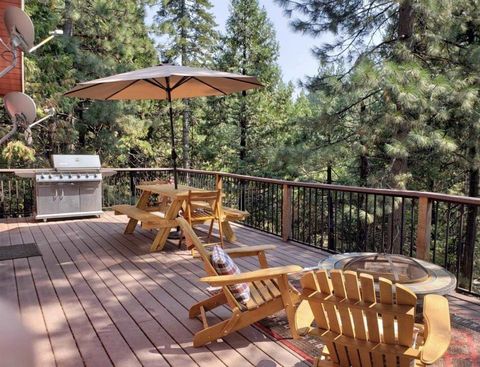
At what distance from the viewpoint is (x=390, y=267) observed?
2635 millimetres

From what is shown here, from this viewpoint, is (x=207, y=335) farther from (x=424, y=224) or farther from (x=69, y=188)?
(x=69, y=188)

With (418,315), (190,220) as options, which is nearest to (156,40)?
(190,220)

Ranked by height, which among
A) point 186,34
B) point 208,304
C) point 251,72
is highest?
→ point 186,34

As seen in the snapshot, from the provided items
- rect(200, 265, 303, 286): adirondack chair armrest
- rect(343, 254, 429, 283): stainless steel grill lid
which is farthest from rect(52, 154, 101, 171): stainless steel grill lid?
rect(343, 254, 429, 283): stainless steel grill lid

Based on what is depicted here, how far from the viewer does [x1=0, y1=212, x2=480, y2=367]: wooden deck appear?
8.28 ft

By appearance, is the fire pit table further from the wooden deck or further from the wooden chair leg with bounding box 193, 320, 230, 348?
the wooden chair leg with bounding box 193, 320, 230, 348

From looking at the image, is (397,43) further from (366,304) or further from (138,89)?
(366,304)

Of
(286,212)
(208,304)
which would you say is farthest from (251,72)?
(208,304)

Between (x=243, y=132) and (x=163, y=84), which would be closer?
(x=163, y=84)

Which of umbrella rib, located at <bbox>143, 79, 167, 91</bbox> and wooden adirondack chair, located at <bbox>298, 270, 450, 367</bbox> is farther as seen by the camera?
umbrella rib, located at <bbox>143, 79, 167, 91</bbox>

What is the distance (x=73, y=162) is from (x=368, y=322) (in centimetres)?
648

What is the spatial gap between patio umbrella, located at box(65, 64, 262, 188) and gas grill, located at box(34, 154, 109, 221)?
1.80 m

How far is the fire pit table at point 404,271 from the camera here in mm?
2402

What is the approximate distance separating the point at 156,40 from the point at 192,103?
9.14 ft
